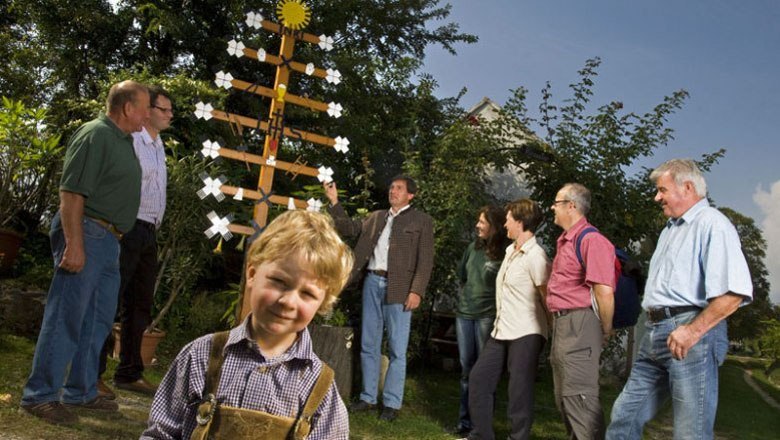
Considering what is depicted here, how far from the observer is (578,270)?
4.01 meters

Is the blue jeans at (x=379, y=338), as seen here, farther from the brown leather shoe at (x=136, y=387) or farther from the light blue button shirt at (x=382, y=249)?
the brown leather shoe at (x=136, y=387)

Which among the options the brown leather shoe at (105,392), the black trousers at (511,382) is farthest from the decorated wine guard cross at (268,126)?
the black trousers at (511,382)

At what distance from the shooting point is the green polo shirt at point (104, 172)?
11.4 ft

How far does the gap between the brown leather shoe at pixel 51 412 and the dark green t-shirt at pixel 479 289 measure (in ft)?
9.90

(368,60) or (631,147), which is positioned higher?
(368,60)

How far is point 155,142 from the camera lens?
4.60 m

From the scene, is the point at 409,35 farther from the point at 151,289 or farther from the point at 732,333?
the point at 732,333

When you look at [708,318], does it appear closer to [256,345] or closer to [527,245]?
[527,245]

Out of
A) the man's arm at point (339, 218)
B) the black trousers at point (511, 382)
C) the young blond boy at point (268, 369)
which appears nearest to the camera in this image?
the young blond boy at point (268, 369)

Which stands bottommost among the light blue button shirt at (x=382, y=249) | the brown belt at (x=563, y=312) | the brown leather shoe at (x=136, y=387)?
the brown leather shoe at (x=136, y=387)

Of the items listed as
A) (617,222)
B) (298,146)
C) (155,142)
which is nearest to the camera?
(155,142)

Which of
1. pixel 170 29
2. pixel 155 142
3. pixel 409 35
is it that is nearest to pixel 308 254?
pixel 155 142

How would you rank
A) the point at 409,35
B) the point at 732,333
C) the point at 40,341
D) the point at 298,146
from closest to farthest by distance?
the point at 40,341
the point at 298,146
the point at 409,35
the point at 732,333

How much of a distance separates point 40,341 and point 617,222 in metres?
6.25
